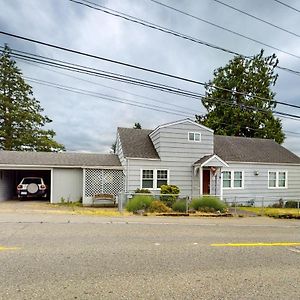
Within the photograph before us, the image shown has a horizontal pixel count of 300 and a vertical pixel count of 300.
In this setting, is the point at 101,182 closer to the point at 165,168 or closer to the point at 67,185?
the point at 67,185

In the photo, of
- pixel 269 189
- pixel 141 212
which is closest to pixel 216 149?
pixel 269 189

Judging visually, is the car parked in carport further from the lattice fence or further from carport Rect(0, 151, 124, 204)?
the lattice fence

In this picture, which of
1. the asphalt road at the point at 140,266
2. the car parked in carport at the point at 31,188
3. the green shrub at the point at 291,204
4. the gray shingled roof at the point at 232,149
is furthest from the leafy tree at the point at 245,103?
the asphalt road at the point at 140,266

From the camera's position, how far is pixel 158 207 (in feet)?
53.9

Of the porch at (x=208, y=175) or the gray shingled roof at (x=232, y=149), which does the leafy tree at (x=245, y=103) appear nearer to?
the gray shingled roof at (x=232, y=149)

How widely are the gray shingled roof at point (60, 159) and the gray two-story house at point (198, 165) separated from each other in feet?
4.51

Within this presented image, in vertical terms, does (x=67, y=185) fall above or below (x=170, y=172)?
below

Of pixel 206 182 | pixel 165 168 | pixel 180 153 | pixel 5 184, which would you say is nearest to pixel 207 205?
pixel 165 168

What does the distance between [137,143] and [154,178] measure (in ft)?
10.2

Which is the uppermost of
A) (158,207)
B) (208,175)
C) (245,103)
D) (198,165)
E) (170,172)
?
(245,103)

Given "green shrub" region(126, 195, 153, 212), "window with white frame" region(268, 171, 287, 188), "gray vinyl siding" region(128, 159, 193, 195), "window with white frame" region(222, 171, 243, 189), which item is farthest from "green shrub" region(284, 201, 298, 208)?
"green shrub" region(126, 195, 153, 212)

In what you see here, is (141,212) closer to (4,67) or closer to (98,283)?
(98,283)

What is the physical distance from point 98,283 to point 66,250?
95.1 inches

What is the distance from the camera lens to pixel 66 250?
727 cm
